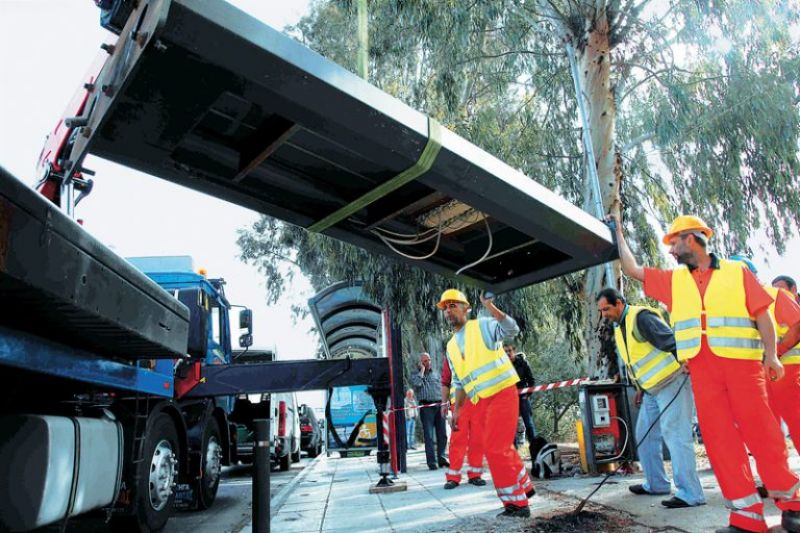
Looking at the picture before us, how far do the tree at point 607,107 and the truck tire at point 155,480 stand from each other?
17.9 feet

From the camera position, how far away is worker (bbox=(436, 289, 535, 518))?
15.6ft

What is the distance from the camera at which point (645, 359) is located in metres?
5.35

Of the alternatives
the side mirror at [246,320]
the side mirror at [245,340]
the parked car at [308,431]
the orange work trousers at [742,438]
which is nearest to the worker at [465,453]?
the side mirror at [245,340]

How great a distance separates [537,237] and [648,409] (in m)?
2.81

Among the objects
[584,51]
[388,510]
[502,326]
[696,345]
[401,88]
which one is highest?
[401,88]

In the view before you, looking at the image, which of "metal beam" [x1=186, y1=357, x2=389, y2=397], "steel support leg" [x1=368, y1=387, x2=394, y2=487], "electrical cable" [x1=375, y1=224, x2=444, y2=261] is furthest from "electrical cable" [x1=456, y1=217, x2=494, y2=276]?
"steel support leg" [x1=368, y1=387, x2=394, y2=487]

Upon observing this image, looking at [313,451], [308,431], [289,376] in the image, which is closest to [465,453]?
[289,376]

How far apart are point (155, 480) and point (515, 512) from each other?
2930 millimetres

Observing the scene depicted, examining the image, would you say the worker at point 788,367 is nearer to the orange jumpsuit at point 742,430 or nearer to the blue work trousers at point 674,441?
the blue work trousers at point 674,441

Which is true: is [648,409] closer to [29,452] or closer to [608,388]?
[608,388]

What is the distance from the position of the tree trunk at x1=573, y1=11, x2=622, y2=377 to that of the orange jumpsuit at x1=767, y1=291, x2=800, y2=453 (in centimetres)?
407

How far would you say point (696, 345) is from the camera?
12.3 feet

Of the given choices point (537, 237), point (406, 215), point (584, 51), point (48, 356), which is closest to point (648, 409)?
point (537, 237)

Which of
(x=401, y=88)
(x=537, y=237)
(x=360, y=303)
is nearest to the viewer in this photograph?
(x=537, y=237)
